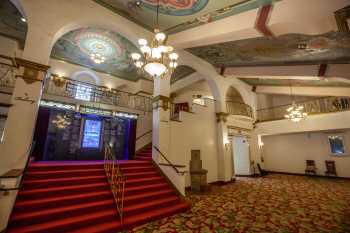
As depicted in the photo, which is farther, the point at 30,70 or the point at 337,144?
the point at 337,144

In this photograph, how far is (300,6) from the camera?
405 centimetres

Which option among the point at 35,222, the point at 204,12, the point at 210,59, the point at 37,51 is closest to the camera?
the point at 35,222

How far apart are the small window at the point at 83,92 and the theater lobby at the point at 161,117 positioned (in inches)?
6.3

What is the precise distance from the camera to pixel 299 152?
43.2ft

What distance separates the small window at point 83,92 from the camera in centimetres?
941

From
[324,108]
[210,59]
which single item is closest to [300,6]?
[210,59]

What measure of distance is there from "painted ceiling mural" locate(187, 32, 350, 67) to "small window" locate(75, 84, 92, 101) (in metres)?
6.14

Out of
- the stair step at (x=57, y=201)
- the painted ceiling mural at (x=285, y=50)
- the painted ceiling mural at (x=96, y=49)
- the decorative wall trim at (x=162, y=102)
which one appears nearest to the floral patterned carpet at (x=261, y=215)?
the stair step at (x=57, y=201)

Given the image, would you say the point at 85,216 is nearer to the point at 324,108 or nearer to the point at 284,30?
the point at 284,30

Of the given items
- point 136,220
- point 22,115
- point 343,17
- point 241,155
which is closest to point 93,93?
point 22,115

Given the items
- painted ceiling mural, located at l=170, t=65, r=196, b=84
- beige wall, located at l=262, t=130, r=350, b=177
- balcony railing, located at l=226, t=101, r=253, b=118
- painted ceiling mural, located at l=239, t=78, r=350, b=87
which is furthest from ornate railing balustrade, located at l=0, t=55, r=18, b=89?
beige wall, located at l=262, t=130, r=350, b=177

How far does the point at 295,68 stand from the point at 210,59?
4.03 meters

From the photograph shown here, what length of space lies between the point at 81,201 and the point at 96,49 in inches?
284

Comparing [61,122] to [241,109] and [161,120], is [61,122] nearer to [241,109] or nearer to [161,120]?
[161,120]
